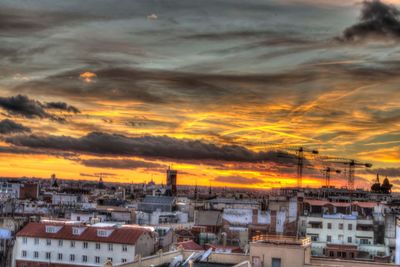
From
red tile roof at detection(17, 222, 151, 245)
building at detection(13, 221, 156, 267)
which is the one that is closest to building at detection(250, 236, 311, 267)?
building at detection(13, 221, 156, 267)

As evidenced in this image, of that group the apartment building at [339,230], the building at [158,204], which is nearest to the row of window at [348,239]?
the apartment building at [339,230]

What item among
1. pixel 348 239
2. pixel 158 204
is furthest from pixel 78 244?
pixel 158 204

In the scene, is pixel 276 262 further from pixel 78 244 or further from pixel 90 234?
pixel 78 244

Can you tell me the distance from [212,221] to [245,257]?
7386cm

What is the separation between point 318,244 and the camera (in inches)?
3807

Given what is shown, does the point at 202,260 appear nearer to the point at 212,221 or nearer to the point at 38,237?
the point at 38,237

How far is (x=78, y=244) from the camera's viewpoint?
75500 millimetres

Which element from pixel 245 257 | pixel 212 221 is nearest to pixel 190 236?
pixel 212 221

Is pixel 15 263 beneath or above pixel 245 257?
beneath

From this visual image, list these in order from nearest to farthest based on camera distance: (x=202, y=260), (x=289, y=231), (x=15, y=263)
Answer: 1. (x=202, y=260)
2. (x=15, y=263)
3. (x=289, y=231)

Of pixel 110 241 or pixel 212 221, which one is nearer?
pixel 110 241

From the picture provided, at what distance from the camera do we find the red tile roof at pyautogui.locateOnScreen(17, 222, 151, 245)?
242ft

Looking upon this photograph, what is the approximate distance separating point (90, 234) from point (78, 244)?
5.56 feet

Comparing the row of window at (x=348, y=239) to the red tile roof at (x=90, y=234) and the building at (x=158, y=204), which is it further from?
the building at (x=158, y=204)
